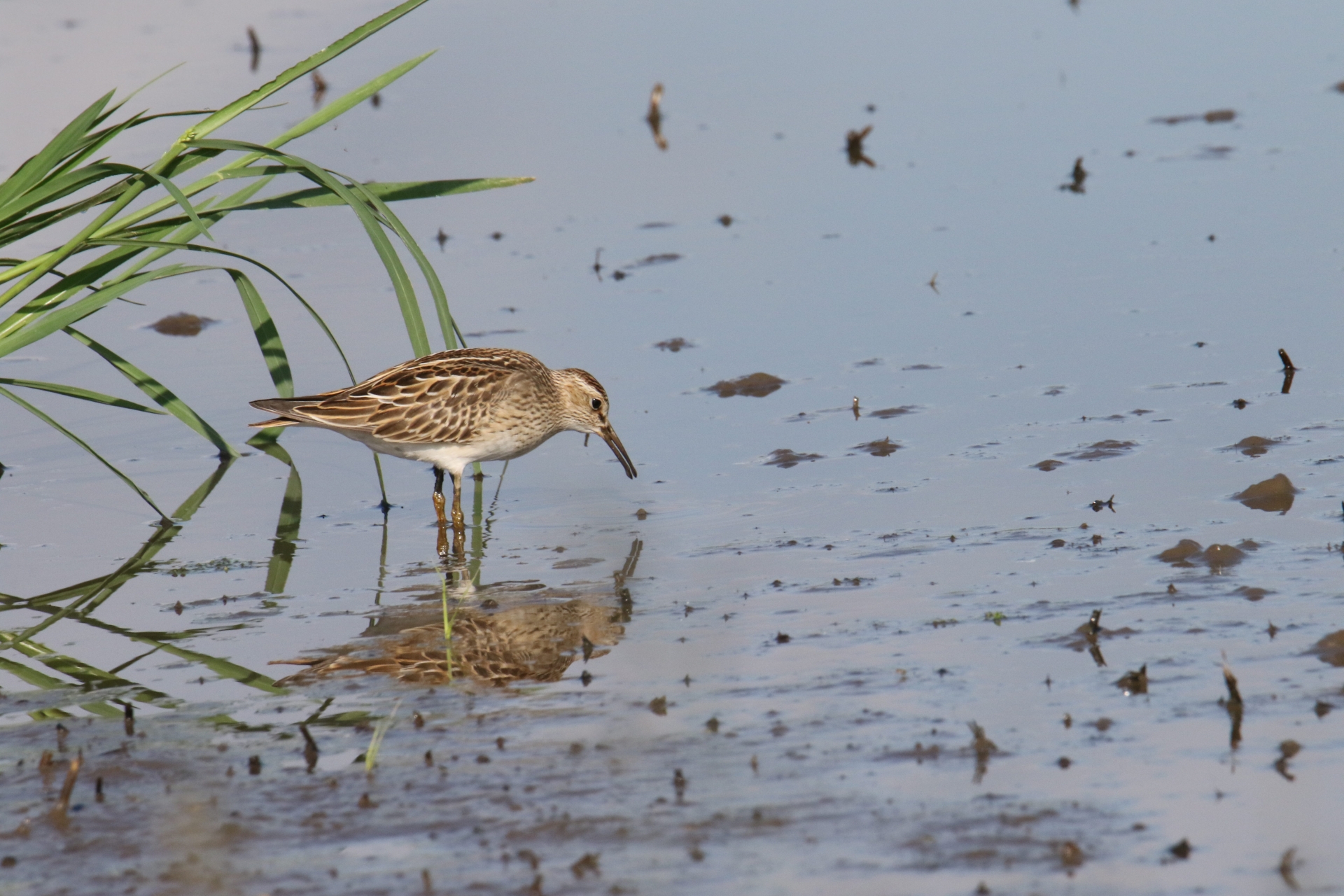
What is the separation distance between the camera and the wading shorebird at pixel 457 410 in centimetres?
887

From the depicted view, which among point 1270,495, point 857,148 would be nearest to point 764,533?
point 1270,495

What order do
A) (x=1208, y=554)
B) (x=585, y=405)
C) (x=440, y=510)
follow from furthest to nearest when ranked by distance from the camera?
(x=585, y=405)
(x=440, y=510)
(x=1208, y=554)

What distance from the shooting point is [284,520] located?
8953 mm

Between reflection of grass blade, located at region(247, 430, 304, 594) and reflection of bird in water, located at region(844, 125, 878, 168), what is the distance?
757 cm

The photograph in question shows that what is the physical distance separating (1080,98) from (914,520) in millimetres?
10689

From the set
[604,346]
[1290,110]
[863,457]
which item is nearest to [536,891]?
[863,457]

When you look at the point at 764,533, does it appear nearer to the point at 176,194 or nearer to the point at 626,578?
the point at 626,578

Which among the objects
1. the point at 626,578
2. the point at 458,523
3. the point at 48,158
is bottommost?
the point at 626,578

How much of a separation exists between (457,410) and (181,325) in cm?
436

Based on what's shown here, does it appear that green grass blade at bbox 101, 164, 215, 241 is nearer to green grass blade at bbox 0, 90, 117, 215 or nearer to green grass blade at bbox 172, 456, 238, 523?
green grass blade at bbox 0, 90, 117, 215

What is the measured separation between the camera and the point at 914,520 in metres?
8.08

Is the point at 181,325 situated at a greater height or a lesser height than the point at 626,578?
greater

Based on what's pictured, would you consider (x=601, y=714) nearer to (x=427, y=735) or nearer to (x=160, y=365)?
(x=427, y=735)

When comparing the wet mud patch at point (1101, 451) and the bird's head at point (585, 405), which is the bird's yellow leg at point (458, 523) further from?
the wet mud patch at point (1101, 451)
